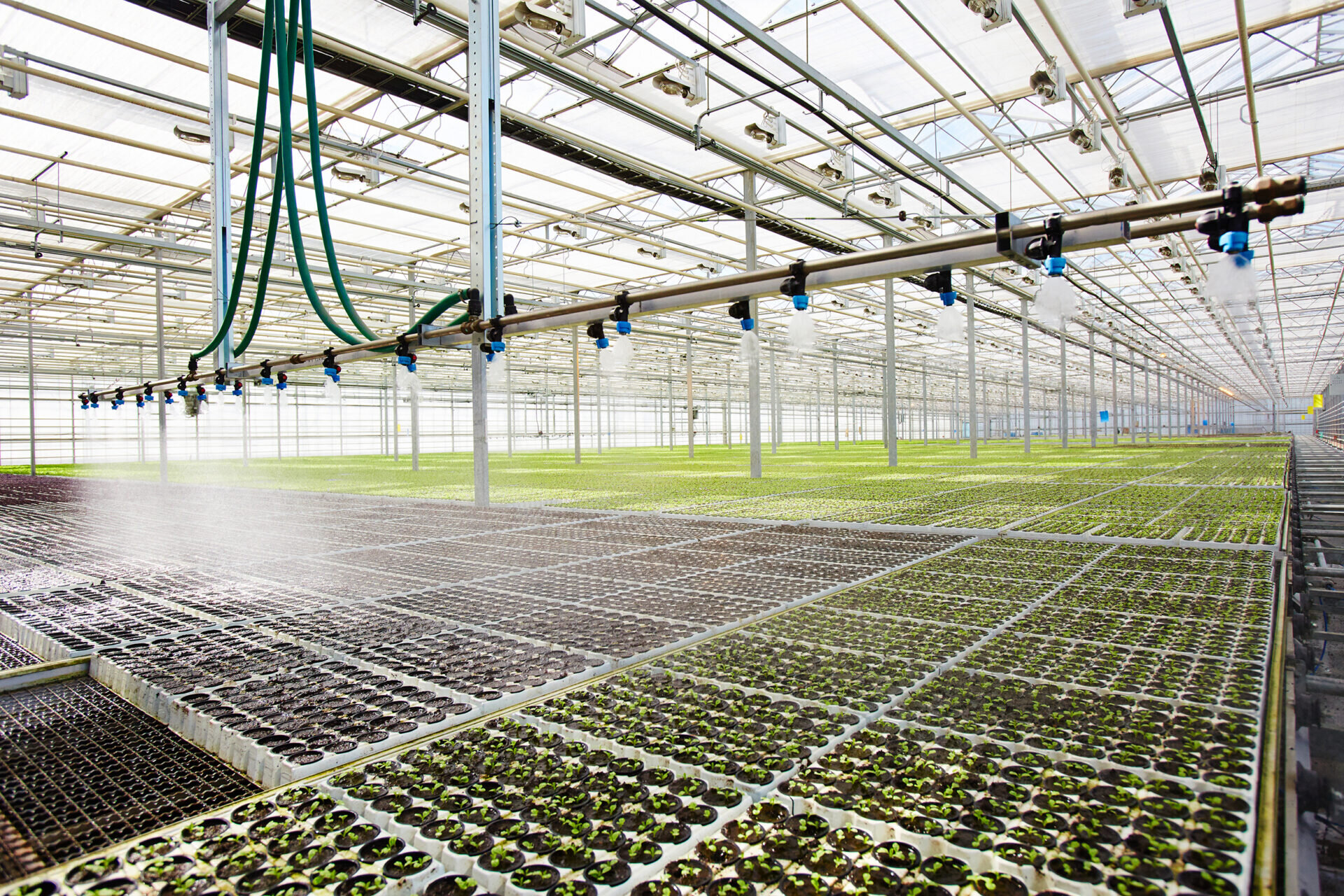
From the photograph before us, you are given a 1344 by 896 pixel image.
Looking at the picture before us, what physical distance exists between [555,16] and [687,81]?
1819 millimetres

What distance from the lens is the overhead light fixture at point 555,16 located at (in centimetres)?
622

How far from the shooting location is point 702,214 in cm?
1270

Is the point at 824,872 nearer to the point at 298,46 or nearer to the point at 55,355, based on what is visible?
the point at 298,46

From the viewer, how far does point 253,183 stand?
5.27 meters

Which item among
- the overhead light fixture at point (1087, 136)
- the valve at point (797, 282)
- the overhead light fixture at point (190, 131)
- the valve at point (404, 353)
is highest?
the overhead light fixture at point (190, 131)

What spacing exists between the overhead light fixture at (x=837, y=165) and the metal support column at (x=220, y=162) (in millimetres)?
7065

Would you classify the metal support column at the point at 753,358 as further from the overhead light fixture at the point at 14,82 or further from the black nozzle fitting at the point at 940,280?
the overhead light fixture at the point at 14,82

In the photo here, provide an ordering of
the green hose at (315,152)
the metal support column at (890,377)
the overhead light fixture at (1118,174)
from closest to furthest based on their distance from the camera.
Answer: the green hose at (315,152)
the overhead light fixture at (1118,174)
the metal support column at (890,377)

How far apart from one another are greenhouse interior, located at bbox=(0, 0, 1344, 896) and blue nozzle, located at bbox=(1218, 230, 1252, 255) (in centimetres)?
2

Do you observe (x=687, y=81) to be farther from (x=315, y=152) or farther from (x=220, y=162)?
(x=220, y=162)

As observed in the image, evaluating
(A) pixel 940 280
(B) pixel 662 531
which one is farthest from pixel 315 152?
(A) pixel 940 280

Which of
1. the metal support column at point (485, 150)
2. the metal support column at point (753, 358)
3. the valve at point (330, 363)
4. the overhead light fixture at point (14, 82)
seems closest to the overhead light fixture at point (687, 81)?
the metal support column at point (485, 150)

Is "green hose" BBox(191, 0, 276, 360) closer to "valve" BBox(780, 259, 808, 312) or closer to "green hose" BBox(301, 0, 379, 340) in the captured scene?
"green hose" BBox(301, 0, 379, 340)

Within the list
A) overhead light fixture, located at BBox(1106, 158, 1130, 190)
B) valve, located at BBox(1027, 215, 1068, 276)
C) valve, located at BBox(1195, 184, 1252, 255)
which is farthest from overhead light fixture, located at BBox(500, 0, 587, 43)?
overhead light fixture, located at BBox(1106, 158, 1130, 190)
